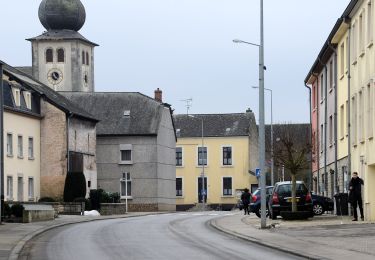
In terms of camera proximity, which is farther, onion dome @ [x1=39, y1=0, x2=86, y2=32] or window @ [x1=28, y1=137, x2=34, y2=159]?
onion dome @ [x1=39, y1=0, x2=86, y2=32]

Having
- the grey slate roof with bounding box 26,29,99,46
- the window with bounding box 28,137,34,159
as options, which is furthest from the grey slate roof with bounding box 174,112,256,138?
the window with bounding box 28,137,34,159

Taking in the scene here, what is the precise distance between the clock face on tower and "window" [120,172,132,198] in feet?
125

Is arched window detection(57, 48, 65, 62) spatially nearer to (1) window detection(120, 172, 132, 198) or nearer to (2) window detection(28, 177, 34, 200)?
(1) window detection(120, 172, 132, 198)

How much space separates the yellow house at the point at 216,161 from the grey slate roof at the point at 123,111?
19407mm

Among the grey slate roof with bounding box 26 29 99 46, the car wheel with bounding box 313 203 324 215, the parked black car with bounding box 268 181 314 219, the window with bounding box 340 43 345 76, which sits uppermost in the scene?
the grey slate roof with bounding box 26 29 99 46

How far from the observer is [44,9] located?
12012 cm

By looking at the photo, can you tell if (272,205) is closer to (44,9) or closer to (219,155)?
(219,155)

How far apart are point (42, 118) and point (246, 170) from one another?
1718 inches

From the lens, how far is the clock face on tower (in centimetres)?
12762

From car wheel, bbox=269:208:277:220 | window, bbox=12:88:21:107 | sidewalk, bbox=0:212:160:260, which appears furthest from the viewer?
window, bbox=12:88:21:107

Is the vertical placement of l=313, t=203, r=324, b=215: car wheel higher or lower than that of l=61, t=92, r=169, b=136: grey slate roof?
lower

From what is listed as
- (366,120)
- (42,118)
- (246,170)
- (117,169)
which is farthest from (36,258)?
(246,170)

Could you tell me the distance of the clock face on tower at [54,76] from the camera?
127625 millimetres

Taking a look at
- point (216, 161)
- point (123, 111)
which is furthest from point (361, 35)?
point (216, 161)
